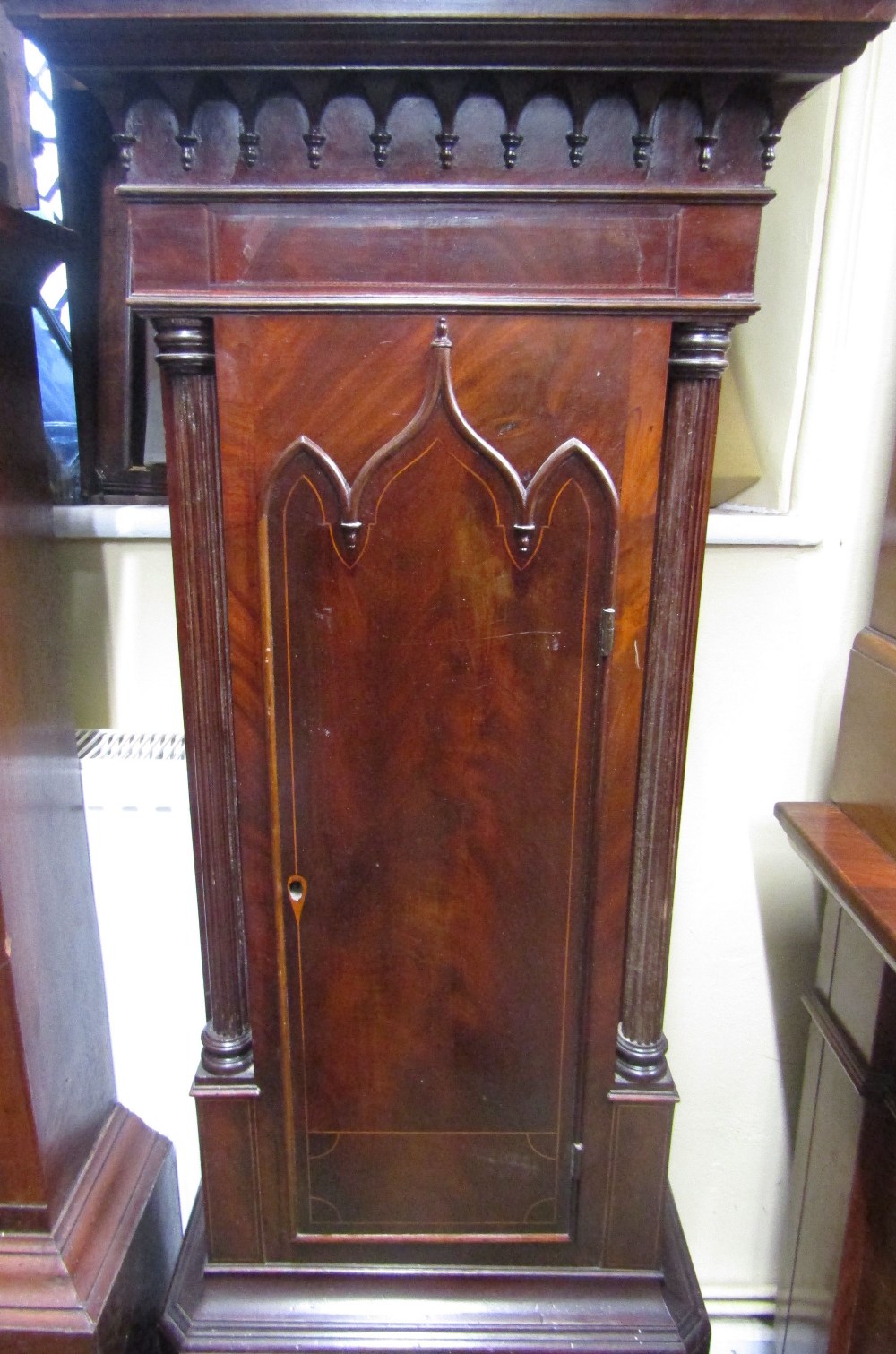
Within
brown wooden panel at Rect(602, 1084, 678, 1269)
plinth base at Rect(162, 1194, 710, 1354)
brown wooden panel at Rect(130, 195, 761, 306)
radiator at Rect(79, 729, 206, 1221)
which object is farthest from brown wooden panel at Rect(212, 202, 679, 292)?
plinth base at Rect(162, 1194, 710, 1354)

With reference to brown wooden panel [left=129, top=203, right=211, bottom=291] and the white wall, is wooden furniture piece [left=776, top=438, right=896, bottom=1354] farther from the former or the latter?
brown wooden panel [left=129, top=203, right=211, bottom=291]

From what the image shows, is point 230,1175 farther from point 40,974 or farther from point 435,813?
point 435,813

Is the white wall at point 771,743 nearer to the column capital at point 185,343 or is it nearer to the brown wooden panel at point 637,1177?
the brown wooden panel at point 637,1177

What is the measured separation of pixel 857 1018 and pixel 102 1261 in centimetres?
84

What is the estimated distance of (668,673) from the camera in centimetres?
78

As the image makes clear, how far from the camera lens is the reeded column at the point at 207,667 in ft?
2.37

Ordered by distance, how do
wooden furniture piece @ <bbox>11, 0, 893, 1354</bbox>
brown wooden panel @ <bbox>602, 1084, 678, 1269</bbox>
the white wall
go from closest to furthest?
wooden furniture piece @ <bbox>11, 0, 893, 1354</bbox> < brown wooden panel @ <bbox>602, 1084, 678, 1269</bbox> < the white wall

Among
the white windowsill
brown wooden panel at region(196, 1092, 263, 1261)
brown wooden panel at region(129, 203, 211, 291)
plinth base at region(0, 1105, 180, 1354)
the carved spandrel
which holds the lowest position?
plinth base at region(0, 1105, 180, 1354)

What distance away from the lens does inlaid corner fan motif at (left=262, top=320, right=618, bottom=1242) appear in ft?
2.42

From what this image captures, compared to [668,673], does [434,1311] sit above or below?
below

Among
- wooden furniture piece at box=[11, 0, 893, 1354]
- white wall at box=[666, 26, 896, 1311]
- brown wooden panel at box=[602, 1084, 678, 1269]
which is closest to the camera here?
wooden furniture piece at box=[11, 0, 893, 1354]

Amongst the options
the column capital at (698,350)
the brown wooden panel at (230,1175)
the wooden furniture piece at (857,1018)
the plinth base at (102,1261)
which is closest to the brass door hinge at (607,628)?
the column capital at (698,350)

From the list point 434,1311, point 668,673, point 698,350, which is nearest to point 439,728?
point 668,673

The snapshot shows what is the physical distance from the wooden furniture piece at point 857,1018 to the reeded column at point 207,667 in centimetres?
56
